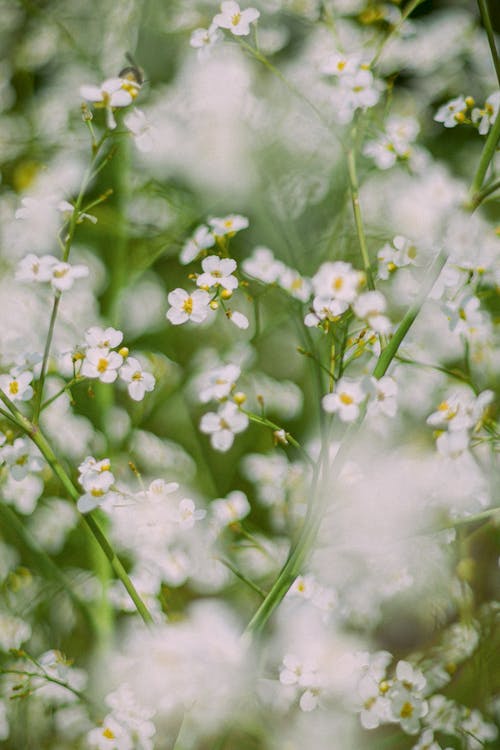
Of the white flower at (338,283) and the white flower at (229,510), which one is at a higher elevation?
the white flower at (338,283)

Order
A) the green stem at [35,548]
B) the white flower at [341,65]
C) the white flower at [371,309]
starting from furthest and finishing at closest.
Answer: the green stem at [35,548], the white flower at [341,65], the white flower at [371,309]

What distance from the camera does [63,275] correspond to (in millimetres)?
450

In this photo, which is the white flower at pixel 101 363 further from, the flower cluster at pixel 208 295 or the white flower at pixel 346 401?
the white flower at pixel 346 401

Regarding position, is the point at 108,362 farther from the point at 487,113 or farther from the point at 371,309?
the point at 487,113

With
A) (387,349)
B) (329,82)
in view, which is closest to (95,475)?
(387,349)

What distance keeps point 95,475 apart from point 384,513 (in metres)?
0.28

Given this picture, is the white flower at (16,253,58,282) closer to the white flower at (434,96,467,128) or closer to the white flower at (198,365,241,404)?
the white flower at (198,365,241,404)

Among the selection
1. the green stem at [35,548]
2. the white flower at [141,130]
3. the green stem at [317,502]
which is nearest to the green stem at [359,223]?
the green stem at [317,502]

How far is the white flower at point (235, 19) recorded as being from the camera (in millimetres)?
511

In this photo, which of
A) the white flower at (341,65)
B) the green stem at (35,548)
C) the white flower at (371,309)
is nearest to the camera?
the white flower at (371,309)

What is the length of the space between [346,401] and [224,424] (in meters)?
0.08

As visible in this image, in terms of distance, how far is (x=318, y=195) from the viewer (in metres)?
0.93

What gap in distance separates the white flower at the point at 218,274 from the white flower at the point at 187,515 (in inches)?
6.1

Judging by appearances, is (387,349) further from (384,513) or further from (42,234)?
(42,234)
